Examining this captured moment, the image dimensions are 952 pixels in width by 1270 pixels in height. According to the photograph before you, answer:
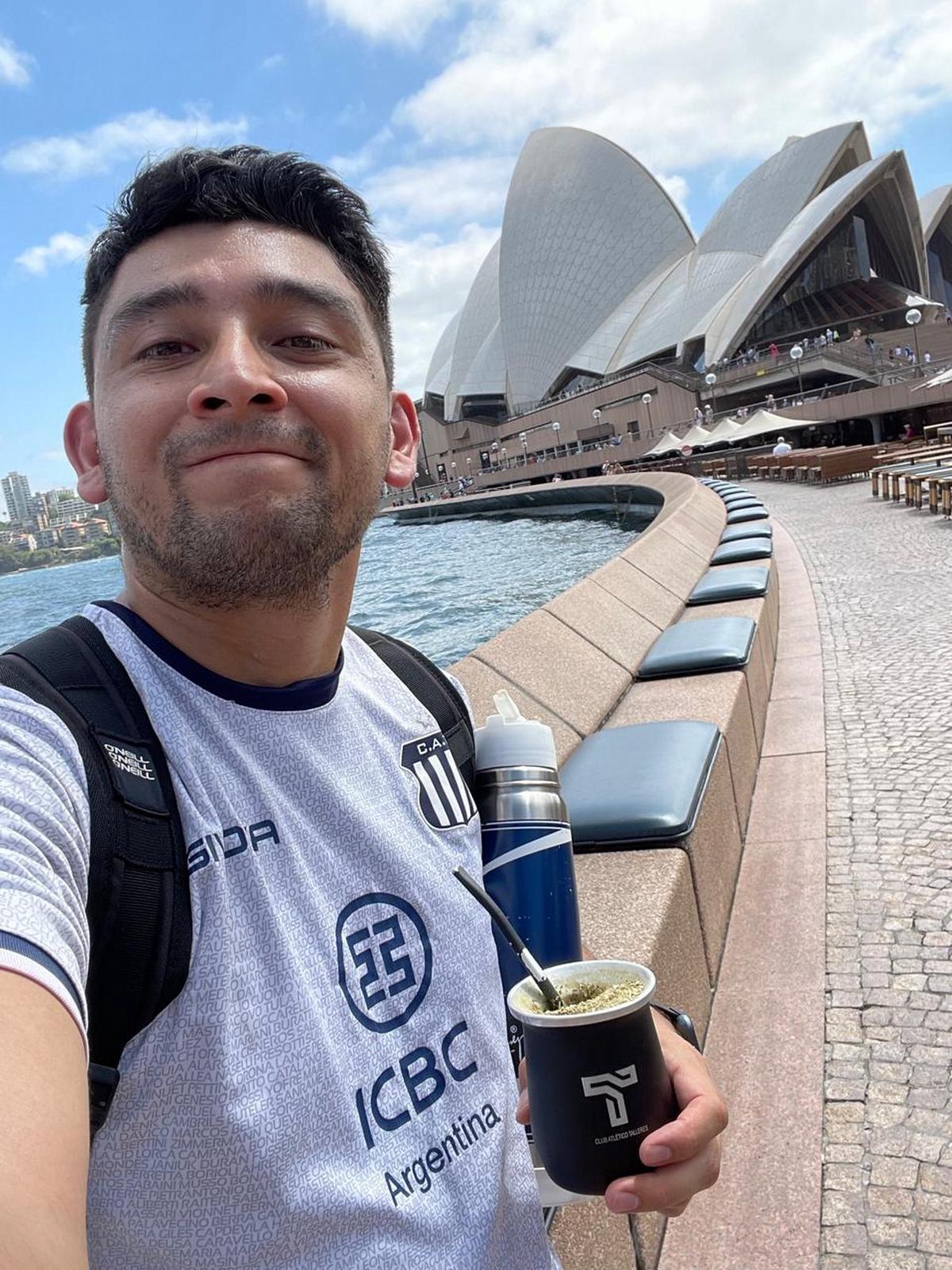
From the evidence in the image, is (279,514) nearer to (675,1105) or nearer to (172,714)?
(172,714)

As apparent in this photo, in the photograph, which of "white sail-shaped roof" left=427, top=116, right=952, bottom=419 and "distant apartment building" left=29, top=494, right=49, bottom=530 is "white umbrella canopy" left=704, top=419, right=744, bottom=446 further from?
"distant apartment building" left=29, top=494, right=49, bottom=530

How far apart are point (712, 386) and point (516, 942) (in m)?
46.8

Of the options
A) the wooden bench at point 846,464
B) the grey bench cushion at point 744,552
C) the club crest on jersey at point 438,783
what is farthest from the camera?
the wooden bench at point 846,464

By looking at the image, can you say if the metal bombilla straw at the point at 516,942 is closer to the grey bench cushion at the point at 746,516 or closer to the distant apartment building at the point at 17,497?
the grey bench cushion at the point at 746,516

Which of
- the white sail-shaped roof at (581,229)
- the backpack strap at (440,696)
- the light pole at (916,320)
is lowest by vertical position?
the backpack strap at (440,696)

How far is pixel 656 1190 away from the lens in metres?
0.94

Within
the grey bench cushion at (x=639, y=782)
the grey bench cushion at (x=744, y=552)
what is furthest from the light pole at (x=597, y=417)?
the grey bench cushion at (x=639, y=782)

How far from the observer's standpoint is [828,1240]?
1676 mm

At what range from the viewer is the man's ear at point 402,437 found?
142 cm

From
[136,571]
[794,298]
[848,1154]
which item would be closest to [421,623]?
[848,1154]

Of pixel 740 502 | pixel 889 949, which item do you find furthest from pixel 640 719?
pixel 740 502

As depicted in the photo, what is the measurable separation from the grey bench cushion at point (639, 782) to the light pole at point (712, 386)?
1668 inches

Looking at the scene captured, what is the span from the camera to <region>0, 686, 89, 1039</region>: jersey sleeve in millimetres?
683

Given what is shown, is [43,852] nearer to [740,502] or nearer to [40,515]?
[740,502]
